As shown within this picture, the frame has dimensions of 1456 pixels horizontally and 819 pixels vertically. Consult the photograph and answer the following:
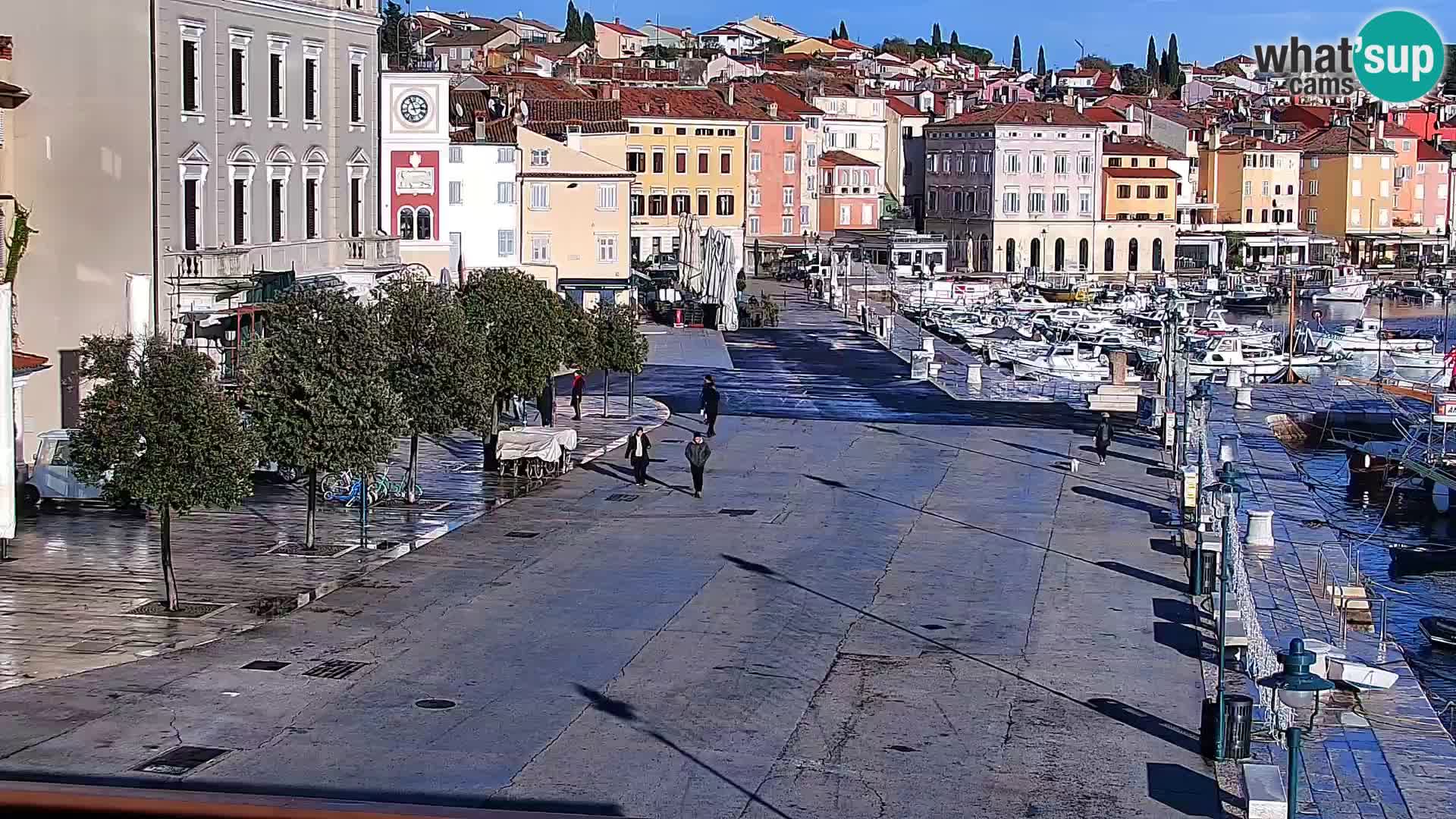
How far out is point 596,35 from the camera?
171250 mm

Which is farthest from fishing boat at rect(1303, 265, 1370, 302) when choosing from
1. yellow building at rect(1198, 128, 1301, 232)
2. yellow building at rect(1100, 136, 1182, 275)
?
Answer: yellow building at rect(1198, 128, 1301, 232)

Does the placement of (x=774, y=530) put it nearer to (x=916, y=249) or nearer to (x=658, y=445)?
(x=658, y=445)

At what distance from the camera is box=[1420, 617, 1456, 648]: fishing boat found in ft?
74.2

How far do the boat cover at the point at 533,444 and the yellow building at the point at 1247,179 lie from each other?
316 feet

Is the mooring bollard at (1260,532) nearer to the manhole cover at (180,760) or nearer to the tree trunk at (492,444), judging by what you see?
the tree trunk at (492,444)

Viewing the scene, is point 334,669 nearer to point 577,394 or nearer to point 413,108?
point 577,394

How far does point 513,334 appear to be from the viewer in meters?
28.3

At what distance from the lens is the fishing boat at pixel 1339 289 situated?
96.8 metres

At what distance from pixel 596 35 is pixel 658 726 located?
16163 centimetres

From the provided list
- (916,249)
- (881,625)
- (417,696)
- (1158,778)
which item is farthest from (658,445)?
(916,249)

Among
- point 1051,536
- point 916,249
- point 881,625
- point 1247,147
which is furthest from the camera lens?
point 1247,147

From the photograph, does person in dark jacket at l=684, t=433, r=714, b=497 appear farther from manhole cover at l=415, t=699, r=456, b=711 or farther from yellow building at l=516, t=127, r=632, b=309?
yellow building at l=516, t=127, r=632, b=309

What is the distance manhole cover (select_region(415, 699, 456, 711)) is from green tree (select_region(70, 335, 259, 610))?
3.98 m

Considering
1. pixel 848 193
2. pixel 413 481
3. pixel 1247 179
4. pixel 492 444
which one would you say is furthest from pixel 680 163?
pixel 413 481
